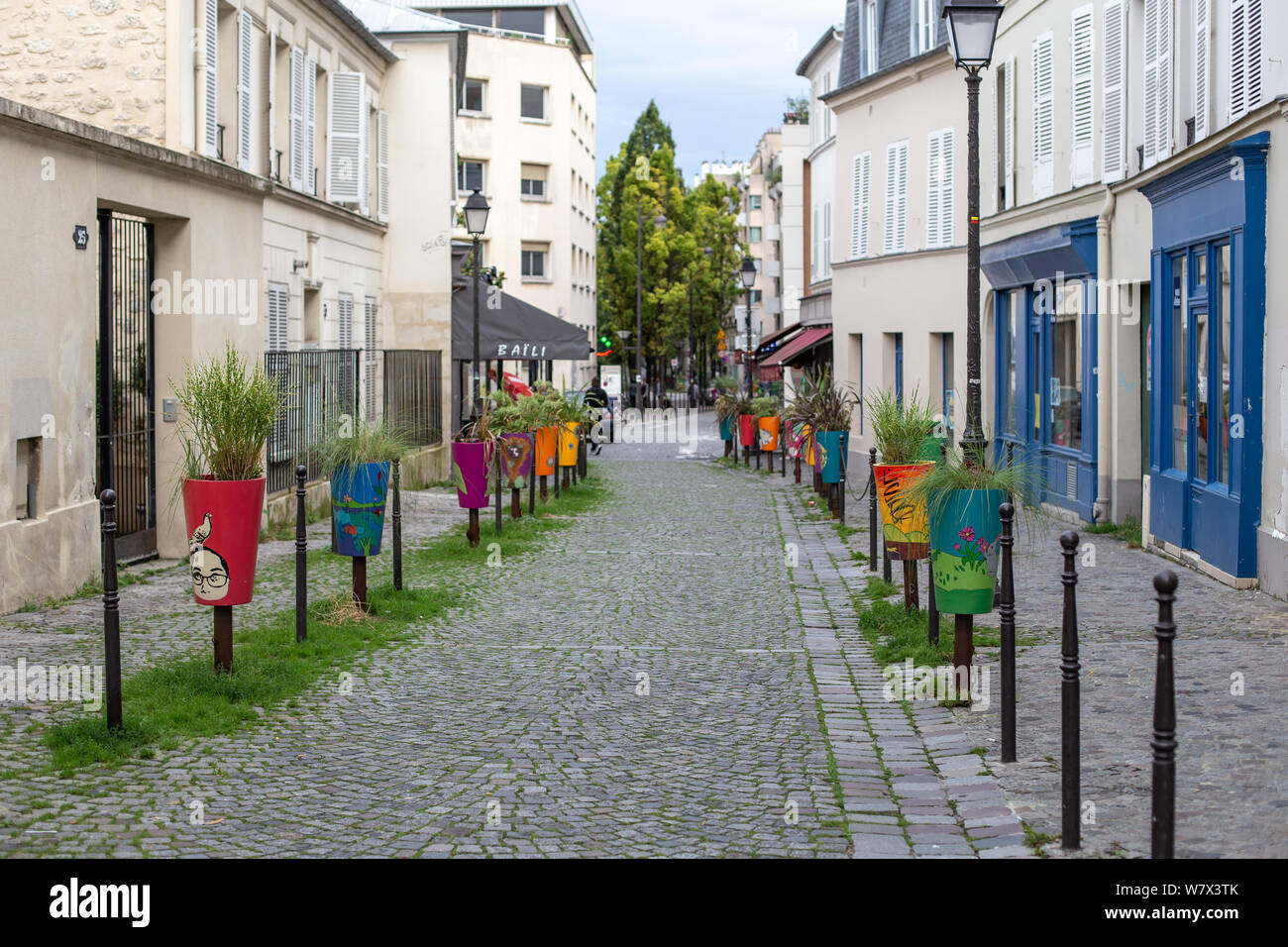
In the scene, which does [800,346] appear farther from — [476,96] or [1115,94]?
[476,96]

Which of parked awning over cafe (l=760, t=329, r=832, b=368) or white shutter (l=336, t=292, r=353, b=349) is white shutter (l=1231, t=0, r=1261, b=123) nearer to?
white shutter (l=336, t=292, r=353, b=349)

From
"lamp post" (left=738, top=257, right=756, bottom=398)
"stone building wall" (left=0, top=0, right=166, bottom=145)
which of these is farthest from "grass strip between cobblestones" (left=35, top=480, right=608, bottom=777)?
"lamp post" (left=738, top=257, right=756, bottom=398)

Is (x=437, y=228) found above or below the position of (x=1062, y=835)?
above

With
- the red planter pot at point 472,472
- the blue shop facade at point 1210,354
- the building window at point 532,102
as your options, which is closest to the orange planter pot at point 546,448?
the red planter pot at point 472,472

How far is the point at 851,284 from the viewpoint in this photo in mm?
32188

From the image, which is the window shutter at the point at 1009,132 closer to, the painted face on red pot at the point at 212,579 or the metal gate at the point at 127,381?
the metal gate at the point at 127,381

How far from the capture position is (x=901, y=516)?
1078 cm

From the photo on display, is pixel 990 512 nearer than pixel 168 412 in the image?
Yes

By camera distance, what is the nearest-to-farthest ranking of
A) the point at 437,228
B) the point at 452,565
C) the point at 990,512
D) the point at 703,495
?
the point at 990,512
the point at 452,565
the point at 703,495
the point at 437,228
